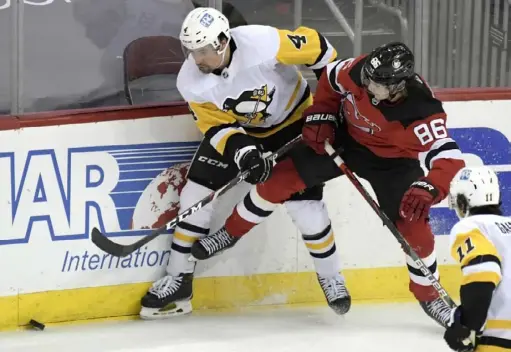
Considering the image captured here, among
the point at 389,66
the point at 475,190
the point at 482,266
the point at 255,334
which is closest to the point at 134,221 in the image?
the point at 255,334

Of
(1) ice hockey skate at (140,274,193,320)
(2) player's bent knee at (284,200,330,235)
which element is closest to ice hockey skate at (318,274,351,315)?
(2) player's bent knee at (284,200,330,235)

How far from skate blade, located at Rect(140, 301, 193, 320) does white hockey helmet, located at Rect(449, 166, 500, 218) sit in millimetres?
1575

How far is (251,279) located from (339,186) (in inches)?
18.2

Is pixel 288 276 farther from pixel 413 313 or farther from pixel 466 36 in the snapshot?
pixel 466 36

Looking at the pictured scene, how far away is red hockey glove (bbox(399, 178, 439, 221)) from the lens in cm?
354

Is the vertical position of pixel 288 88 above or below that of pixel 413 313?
above

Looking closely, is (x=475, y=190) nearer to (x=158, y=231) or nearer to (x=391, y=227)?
(x=391, y=227)

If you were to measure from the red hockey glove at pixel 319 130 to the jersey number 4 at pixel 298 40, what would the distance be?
9.4 inches

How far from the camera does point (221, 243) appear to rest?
412cm

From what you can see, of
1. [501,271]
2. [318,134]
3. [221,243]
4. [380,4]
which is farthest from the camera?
[380,4]

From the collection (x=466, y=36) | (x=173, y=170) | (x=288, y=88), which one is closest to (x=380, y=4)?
(x=466, y=36)

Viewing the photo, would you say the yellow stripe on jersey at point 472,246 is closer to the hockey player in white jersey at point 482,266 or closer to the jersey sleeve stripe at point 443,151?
the hockey player in white jersey at point 482,266

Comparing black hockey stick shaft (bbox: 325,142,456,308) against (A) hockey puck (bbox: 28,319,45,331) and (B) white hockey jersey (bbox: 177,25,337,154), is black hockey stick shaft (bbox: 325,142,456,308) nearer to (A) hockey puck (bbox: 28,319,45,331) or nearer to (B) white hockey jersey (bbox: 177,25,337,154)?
(B) white hockey jersey (bbox: 177,25,337,154)

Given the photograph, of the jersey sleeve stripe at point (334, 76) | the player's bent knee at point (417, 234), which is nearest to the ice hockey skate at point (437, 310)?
the player's bent knee at point (417, 234)
